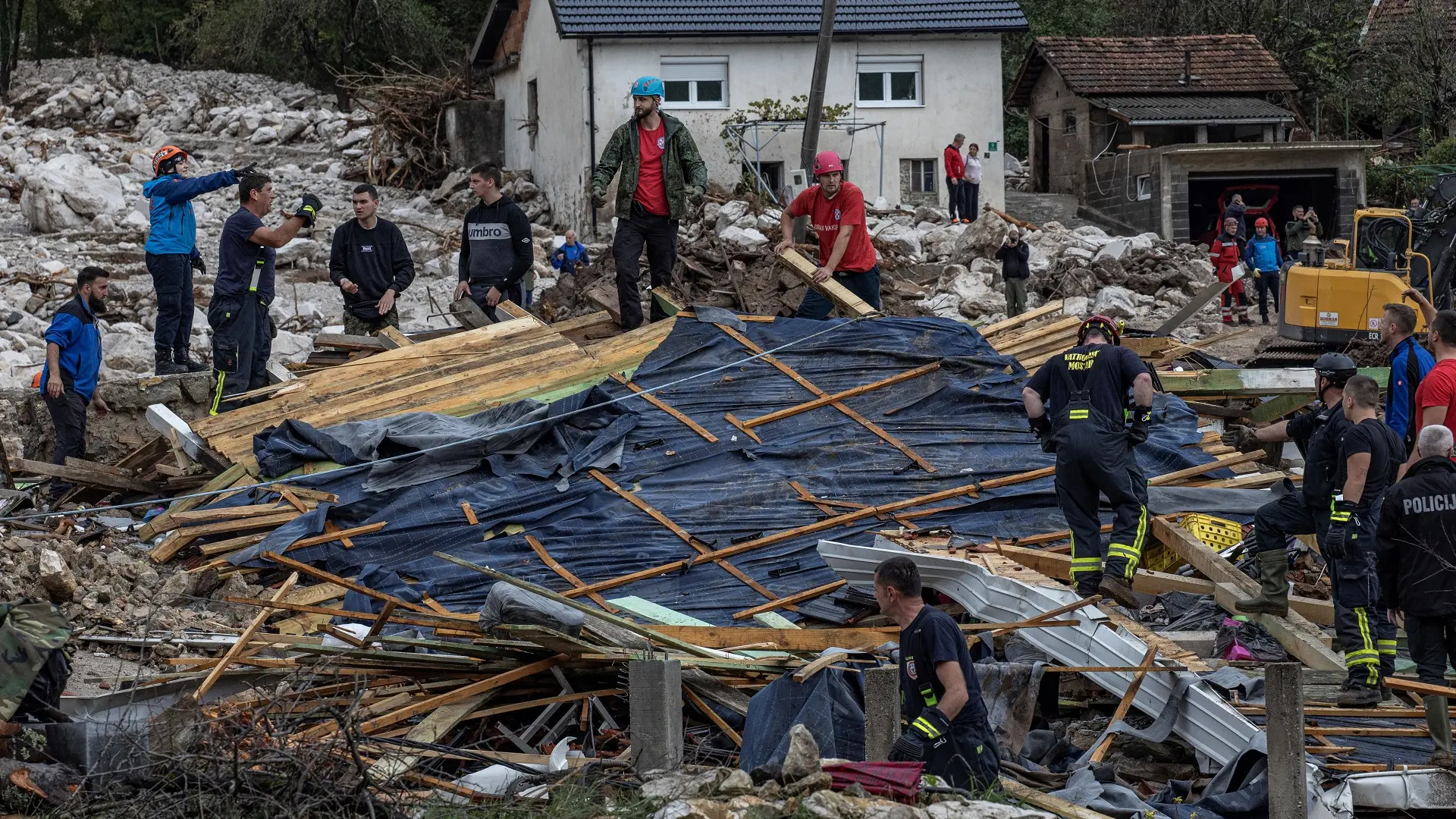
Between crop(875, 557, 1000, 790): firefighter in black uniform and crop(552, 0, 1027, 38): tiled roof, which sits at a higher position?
crop(552, 0, 1027, 38): tiled roof

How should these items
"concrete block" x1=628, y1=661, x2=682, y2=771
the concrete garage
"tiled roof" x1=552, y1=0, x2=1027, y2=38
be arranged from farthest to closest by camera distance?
the concrete garage → "tiled roof" x1=552, y1=0, x2=1027, y2=38 → "concrete block" x1=628, y1=661, x2=682, y2=771

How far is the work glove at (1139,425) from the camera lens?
8.55m

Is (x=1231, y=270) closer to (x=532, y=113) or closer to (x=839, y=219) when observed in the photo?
(x=839, y=219)

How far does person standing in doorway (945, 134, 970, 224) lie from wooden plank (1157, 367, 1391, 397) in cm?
1560

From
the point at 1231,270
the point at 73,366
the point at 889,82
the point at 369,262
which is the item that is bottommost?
the point at 1231,270

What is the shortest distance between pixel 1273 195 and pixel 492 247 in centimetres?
2428

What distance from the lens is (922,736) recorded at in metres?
5.88

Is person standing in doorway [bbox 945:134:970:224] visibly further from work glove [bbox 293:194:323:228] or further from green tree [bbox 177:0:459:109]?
work glove [bbox 293:194:323:228]

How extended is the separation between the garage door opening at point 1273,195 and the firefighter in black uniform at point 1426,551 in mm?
24989

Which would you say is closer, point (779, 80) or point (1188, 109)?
point (779, 80)

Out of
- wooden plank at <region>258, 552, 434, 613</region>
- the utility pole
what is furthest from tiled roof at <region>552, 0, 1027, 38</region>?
wooden plank at <region>258, 552, 434, 613</region>

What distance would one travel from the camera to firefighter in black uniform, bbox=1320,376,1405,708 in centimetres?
752

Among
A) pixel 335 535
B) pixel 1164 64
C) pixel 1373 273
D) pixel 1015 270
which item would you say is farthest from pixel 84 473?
pixel 1164 64

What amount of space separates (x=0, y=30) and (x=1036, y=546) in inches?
1292
